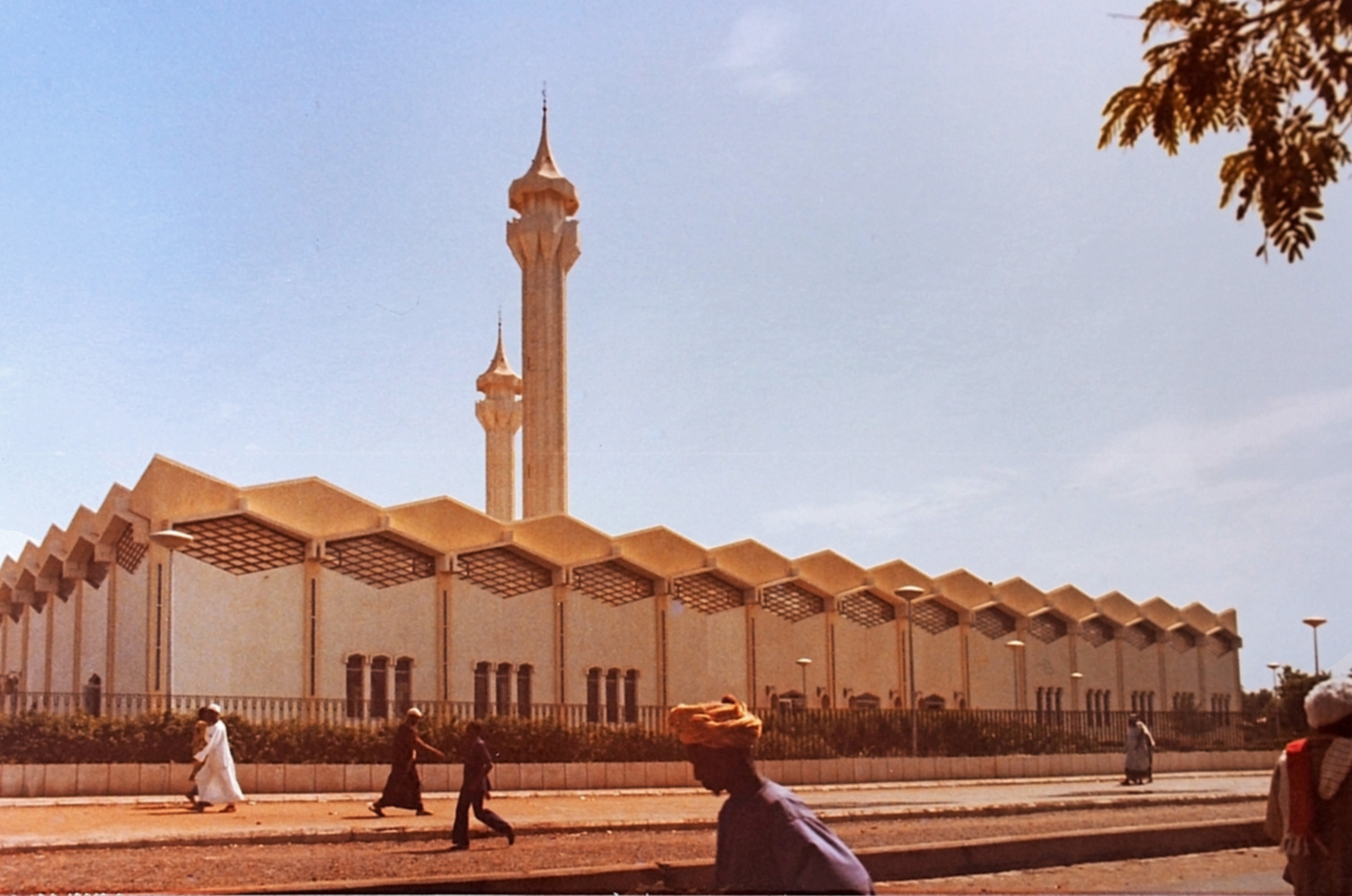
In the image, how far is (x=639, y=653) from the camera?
35562mm

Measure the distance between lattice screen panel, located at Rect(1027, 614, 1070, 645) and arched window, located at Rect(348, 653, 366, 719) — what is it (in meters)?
23.0

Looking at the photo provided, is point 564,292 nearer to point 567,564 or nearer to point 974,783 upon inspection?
point 567,564

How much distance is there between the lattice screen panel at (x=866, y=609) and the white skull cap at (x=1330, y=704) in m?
34.7

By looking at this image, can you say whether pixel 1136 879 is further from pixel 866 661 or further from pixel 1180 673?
pixel 1180 673

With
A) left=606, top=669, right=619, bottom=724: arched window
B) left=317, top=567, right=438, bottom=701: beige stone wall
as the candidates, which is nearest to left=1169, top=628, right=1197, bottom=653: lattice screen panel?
left=606, top=669, right=619, bottom=724: arched window

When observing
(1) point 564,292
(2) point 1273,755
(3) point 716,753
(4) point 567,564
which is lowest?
(2) point 1273,755

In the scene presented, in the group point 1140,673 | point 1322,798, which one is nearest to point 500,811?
point 1322,798

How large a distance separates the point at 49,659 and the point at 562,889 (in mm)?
30411

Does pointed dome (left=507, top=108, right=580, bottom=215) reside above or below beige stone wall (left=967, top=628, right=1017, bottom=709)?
above

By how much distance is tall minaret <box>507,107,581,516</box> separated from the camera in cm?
4519

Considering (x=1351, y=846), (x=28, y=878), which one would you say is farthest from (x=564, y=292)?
(x=1351, y=846)

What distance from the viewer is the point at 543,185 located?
149 ft

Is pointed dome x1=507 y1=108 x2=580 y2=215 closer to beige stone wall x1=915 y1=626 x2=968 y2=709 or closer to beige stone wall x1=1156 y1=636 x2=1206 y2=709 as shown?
beige stone wall x1=915 y1=626 x2=968 y2=709

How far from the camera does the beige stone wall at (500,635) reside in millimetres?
32312
